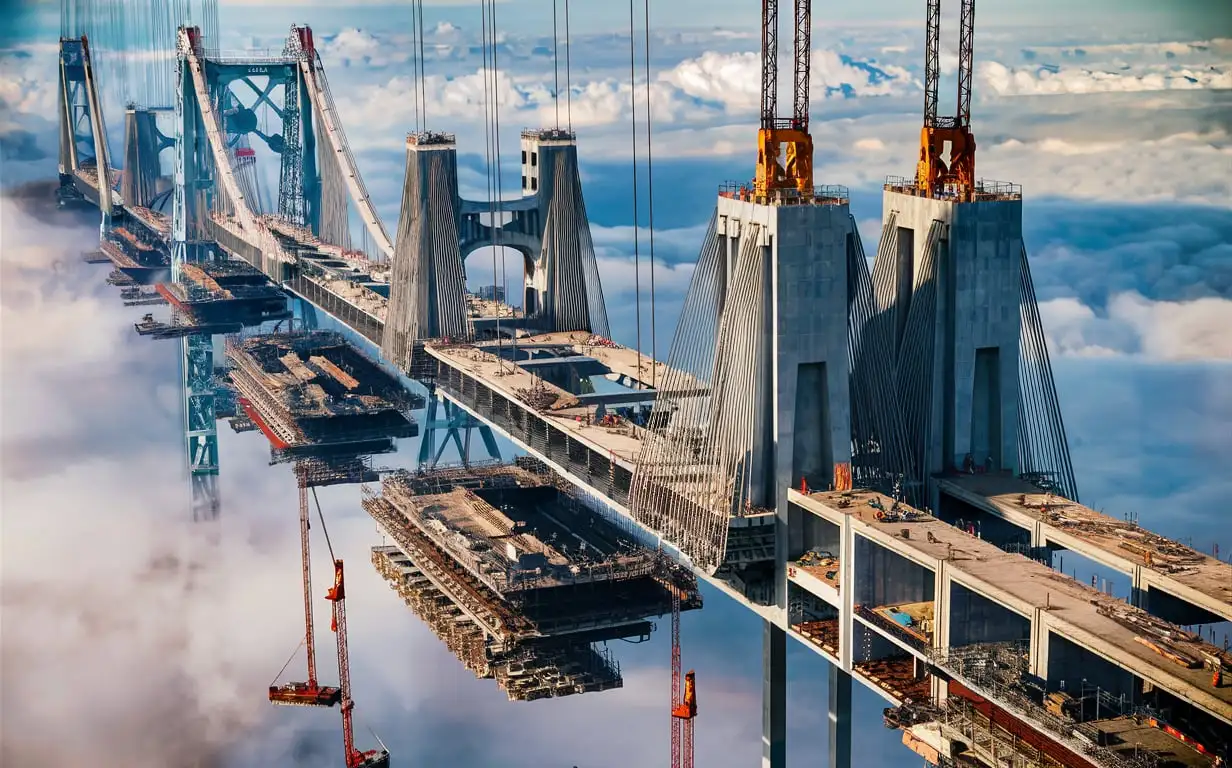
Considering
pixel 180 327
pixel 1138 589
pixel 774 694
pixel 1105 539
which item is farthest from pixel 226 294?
pixel 1138 589

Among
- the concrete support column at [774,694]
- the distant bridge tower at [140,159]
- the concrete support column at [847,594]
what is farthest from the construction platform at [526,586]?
the distant bridge tower at [140,159]

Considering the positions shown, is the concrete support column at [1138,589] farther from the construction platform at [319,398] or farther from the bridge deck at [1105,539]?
the construction platform at [319,398]

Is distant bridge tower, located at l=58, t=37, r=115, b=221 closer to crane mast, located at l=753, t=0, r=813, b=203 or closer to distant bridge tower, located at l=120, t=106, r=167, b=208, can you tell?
distant bridge tower, located at l=120, t=106, r=167, b=208

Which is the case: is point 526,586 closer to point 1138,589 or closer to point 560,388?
point 560,388

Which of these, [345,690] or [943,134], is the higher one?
[943,134]

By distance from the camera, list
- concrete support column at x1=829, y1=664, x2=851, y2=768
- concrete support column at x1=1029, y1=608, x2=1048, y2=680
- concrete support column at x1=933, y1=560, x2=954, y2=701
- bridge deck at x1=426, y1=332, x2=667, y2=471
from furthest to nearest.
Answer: bridge deck at x1=426, y1=332, x2=667, y2=471, concrete support column at x1=829, y1=664, x2=851, y2=768, concrete support column at x1=933, y1=560, x2=954, y2=701, concrete support column at x1=1029, y1=608, x2=1048, y2=680

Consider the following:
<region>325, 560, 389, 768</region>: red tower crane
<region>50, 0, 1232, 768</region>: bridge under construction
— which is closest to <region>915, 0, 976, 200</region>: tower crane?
<region>50, 0, 1232, 768</region>: bridge under construction
